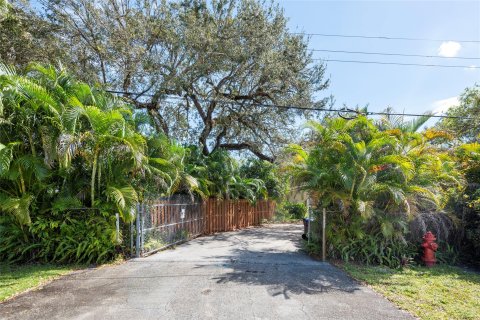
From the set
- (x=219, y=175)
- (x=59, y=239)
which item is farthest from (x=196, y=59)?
(x=59, y=239)

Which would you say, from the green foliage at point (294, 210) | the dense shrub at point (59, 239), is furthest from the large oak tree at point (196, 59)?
the green foliage at point (294, 210)

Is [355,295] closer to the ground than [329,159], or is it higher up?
closer to the ground

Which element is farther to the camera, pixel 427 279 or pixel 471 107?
pixel 471 107

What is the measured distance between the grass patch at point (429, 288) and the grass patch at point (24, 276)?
589 cm

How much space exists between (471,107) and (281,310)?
63.9 feet

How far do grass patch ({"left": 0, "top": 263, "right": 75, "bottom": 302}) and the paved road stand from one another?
0.29 m

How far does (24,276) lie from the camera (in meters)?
6.31

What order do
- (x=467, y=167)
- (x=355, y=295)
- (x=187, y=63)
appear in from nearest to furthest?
(x=355, y=295)
(x=467, y=167)
(x=187, y=63)

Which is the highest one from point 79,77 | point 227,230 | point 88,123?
point 79,77

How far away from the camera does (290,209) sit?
25.4 meters

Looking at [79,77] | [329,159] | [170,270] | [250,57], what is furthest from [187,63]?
[170,270]

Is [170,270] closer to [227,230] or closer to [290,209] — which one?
[227,230]

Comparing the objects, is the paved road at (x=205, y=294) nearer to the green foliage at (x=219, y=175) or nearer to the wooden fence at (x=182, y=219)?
the wooden fence at (x=182, y=219)

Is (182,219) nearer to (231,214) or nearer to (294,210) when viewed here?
(231,214)
